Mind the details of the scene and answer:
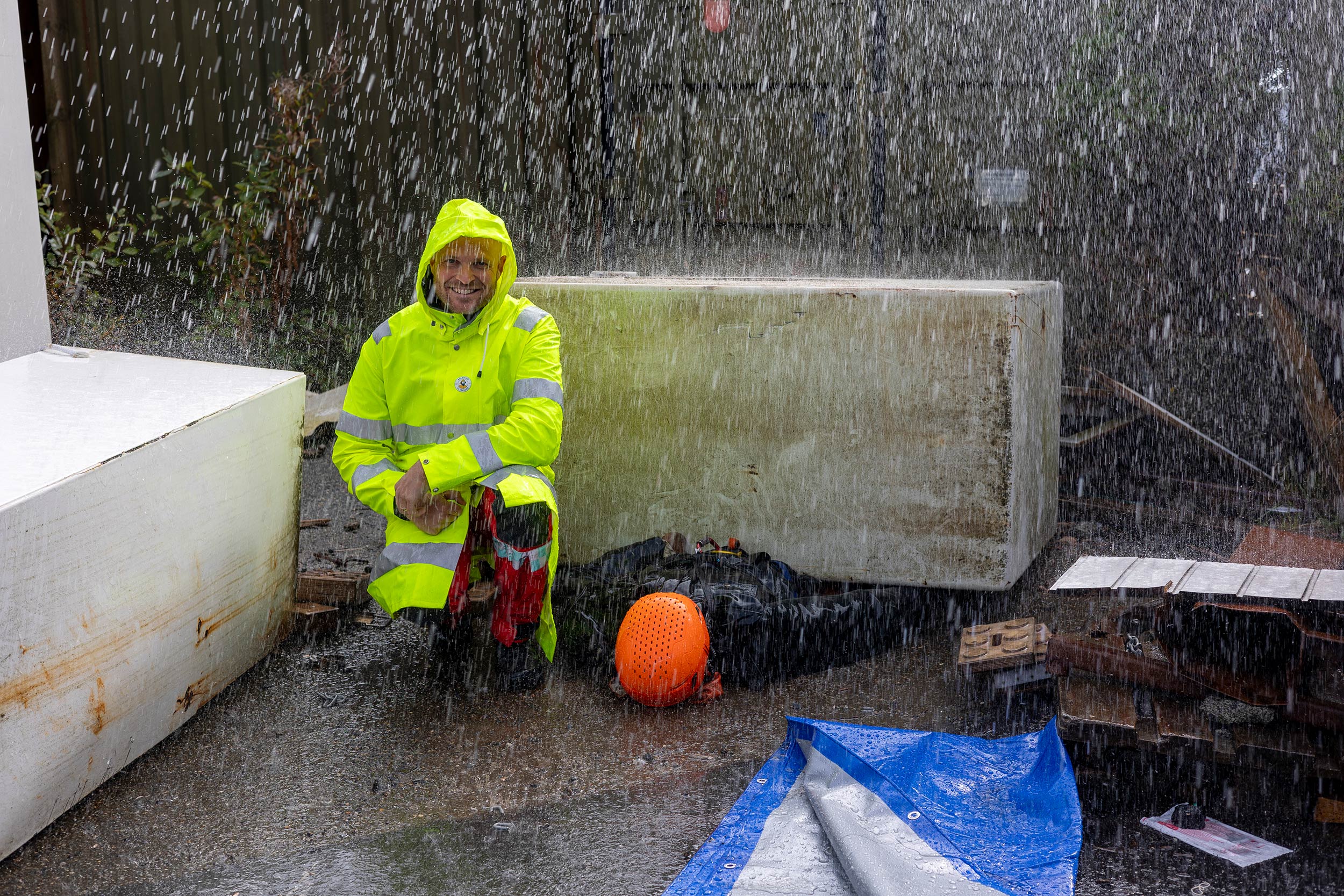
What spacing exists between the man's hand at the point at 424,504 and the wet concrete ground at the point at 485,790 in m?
0.57

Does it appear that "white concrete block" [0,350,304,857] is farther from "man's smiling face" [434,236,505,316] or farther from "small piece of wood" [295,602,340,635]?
"man's smiling face" [434,236,505,316]

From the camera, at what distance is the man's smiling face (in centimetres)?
379

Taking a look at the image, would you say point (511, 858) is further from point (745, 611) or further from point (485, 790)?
point (745, 611)

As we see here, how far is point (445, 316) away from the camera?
3.81 meters

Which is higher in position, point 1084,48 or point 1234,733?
point 1084,48

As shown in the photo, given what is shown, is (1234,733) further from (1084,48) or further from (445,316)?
(1084,48)

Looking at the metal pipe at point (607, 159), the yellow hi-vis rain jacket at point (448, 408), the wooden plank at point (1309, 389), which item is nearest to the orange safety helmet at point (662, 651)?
the yellow hi-vis rain jacket at point (448, 408)

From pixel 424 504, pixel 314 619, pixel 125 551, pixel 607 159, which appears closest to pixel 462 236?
pixel 424 504

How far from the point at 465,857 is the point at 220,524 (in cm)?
132

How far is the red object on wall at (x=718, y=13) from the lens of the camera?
8008 millimetres

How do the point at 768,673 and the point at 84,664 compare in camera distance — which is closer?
the point at 84,664

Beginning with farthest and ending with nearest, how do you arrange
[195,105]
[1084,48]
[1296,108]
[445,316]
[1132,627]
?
1. [195,105]
2. [1084,48]
3. [1296,108]
4. [445,316]
5. [1132,627]

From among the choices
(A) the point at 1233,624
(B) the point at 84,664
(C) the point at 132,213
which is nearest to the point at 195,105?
(C) the point at 132,213

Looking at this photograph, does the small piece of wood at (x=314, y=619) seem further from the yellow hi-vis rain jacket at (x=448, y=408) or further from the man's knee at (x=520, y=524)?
the man's knee at (x=520, y=524)
